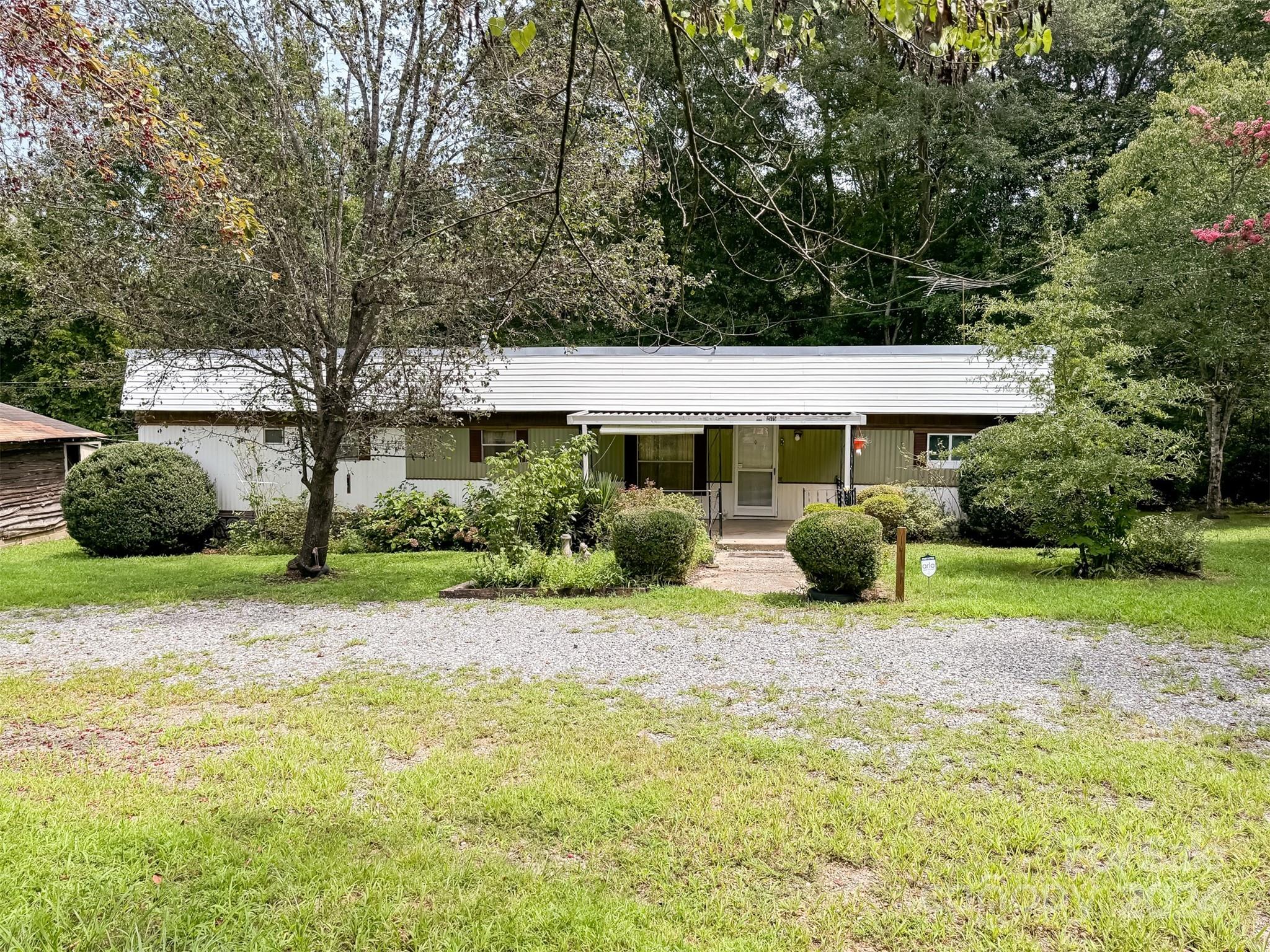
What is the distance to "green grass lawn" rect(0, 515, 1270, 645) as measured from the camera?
8.23 metres

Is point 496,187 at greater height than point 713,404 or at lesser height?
greater

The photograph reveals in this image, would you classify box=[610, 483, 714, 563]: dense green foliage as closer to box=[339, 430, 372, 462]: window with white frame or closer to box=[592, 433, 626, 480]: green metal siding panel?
box=[592, 433, 626, 480]: green metal siding panel

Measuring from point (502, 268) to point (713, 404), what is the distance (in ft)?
24.1

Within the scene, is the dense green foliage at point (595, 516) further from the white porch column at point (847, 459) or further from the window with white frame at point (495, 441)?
the white porch column at point (847, 459)

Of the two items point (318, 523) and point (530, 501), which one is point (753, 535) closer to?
point (530, 501)

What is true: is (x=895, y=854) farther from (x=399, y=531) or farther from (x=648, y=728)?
(x=399, y=531)

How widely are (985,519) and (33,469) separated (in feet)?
66.5

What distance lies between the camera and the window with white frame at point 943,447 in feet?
51.7

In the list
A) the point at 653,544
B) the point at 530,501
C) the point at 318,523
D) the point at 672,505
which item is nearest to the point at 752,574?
the point at 672,505

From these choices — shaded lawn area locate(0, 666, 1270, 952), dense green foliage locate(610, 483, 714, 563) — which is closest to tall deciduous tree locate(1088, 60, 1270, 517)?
dense green foliage locate(610, 483, 714, 563)

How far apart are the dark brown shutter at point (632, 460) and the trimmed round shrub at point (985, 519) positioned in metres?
6.60

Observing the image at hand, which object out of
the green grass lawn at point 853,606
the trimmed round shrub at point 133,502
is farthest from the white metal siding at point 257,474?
the green grass lawn at point 853,606

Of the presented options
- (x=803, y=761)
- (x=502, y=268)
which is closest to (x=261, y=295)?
(x=502, y=268)

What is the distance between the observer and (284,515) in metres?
15.1
